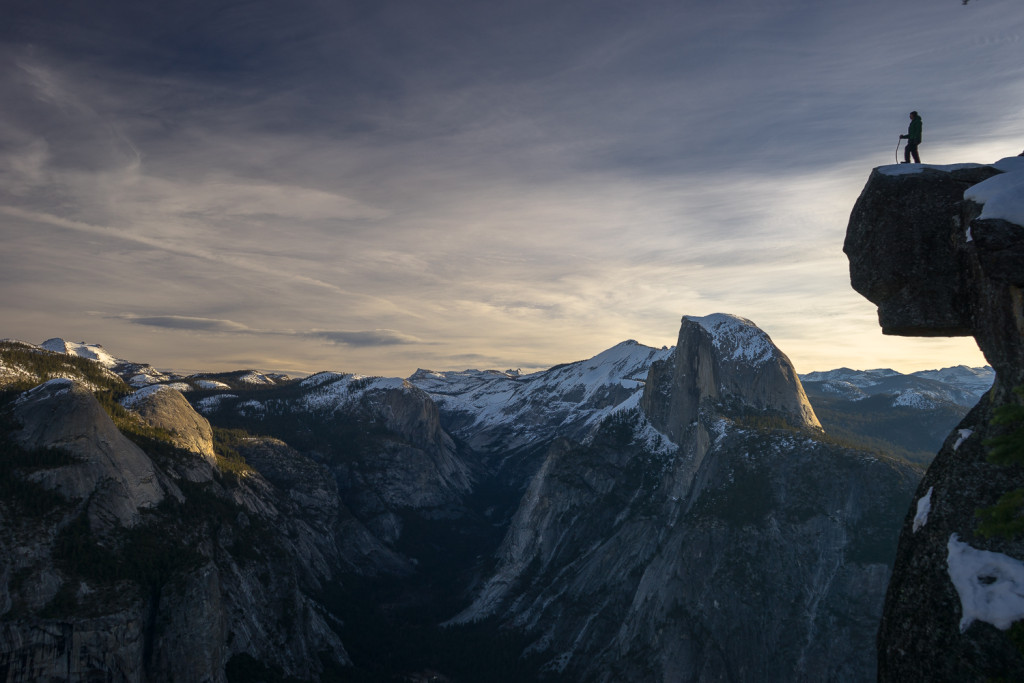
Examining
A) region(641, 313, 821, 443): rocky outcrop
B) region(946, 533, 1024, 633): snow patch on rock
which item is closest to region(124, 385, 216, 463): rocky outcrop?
region(641, 313, 821, 443): rocky outcrop

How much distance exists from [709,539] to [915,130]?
315ft

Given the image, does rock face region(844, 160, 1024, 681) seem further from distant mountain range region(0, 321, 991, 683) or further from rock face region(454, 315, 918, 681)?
distant mountain range region(0, 321, 991, 683)

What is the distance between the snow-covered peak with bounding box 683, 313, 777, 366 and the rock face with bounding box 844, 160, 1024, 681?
406 feet

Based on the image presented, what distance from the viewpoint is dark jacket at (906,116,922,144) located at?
29062mm

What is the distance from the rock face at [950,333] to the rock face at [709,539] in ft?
285

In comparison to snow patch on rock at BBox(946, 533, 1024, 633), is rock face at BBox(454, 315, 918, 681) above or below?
below

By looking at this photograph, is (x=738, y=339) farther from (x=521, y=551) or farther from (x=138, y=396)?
(x=138, y=396)

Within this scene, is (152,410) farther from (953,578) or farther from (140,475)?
(953,578)

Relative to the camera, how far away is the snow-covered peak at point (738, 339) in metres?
142

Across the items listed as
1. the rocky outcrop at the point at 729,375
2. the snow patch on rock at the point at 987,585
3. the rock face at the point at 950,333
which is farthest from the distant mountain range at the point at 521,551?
the snow patch on rock at the point at 987,585

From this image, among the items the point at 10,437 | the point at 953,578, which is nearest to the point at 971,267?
the point at 953,578

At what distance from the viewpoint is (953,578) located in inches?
726

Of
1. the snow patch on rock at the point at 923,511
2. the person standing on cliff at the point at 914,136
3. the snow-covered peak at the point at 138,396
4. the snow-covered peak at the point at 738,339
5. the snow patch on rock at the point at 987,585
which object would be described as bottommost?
the snow patch on rock at the point at 987,585

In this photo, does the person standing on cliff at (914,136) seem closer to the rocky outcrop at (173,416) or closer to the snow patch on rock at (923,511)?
the snow patch on rock at (923,511)
